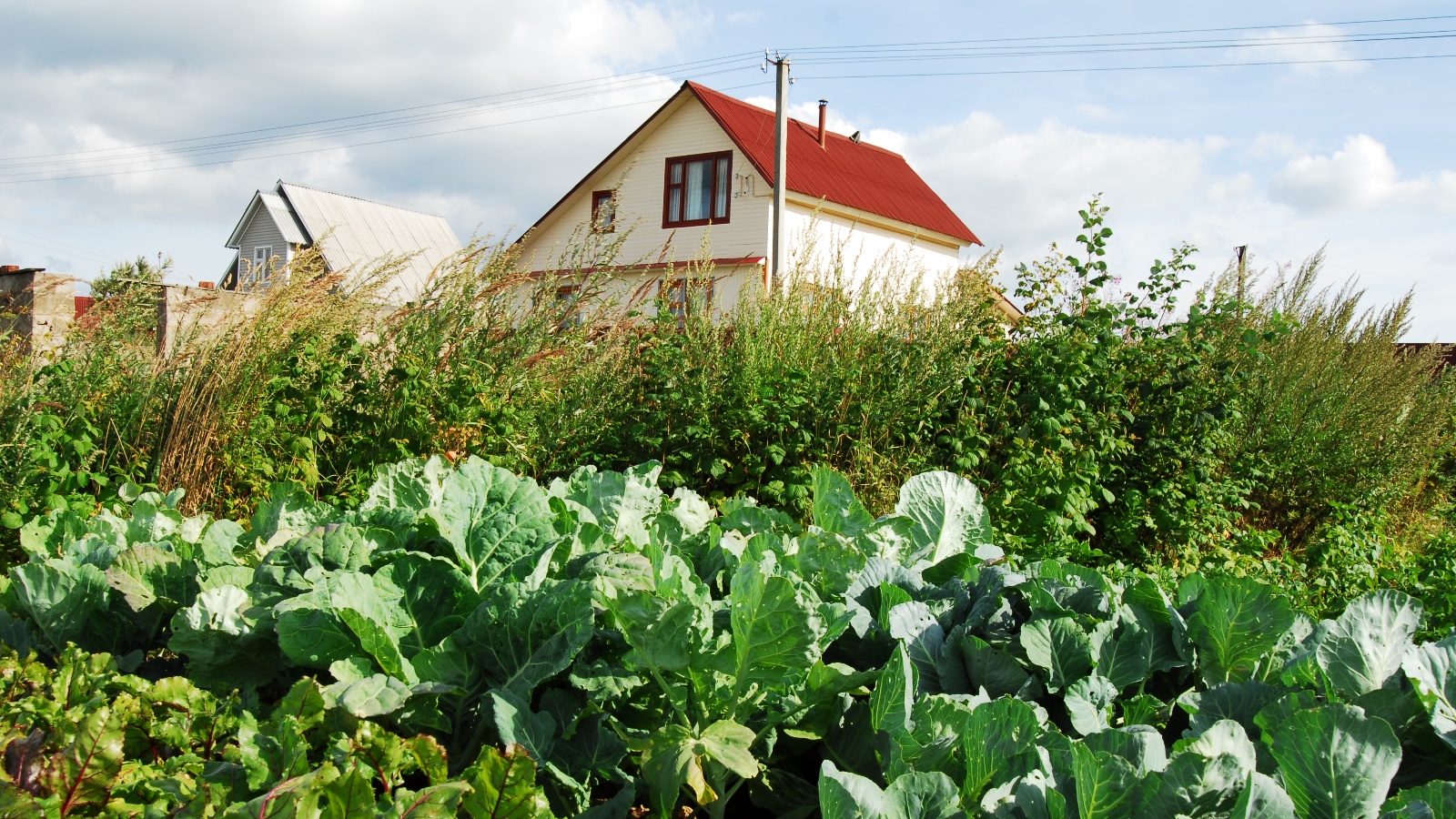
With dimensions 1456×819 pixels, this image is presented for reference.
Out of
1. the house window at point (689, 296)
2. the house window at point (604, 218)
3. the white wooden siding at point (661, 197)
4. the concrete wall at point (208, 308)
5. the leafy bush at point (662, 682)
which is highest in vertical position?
the white wooden siding at point (661, 197)

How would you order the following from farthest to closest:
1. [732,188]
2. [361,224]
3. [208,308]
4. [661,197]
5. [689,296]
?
[361,224] → [661,197] → [732,188] → [689,296] → [208,308]

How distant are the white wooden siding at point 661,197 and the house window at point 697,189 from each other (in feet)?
0.62

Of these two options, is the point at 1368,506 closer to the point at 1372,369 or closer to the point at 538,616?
the point at 1372,369

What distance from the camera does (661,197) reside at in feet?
79.8

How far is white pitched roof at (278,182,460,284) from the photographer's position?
3266 centimetres

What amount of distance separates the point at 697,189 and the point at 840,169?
3.56 meters

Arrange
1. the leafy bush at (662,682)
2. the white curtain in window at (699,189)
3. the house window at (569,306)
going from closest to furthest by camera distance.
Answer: the leafy bush at (662,682), the house window at (569,306), the white curtain in window at (699,189)

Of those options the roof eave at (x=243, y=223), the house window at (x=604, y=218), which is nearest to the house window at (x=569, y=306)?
the house window at (x=604, y=218)

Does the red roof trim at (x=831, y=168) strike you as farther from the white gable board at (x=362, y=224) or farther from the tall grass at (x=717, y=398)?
the tall grass at (x=717, y=398)

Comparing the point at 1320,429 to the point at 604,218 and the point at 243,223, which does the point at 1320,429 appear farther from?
the point at 243,223

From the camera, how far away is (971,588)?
206 centimetres

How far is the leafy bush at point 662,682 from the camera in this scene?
1.37 m

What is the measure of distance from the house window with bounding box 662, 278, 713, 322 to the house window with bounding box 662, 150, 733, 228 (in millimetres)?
17614

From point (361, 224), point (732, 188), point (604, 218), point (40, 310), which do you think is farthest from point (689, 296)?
point (361, 224)
